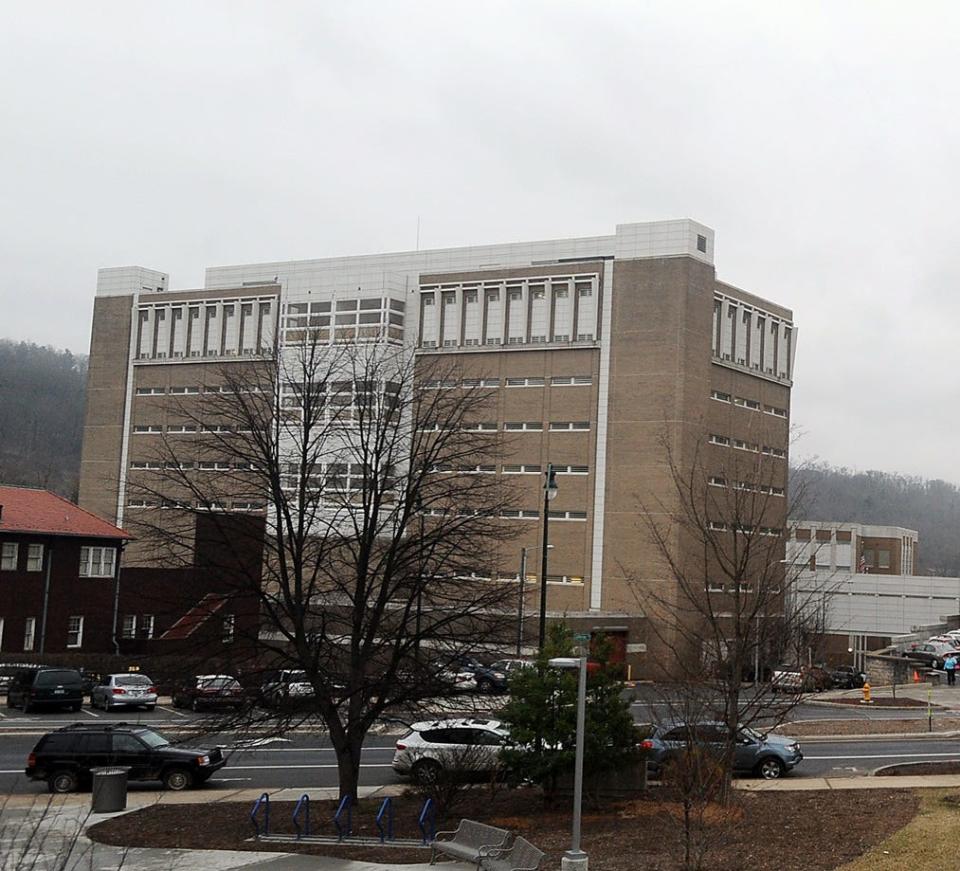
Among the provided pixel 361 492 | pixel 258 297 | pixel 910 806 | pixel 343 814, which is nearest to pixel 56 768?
pixel 343 814

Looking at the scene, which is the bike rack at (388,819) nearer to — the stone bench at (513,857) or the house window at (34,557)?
the stone bench at (513,857)

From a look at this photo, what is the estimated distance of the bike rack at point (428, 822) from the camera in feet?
70.2

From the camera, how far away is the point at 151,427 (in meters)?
94.4

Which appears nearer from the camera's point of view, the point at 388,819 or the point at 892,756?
the point at 388,819

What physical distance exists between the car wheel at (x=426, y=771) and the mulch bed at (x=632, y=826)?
2.47 ft

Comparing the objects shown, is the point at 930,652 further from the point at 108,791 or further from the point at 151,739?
the point at 108,791

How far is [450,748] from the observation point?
25.6 metres

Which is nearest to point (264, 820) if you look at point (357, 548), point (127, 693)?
point (357, 548)

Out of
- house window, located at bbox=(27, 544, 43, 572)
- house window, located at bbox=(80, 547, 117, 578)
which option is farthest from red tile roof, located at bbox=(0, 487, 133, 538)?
house window, located at bbox=(80, 547, 117, 578)

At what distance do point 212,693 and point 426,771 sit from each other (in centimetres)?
534

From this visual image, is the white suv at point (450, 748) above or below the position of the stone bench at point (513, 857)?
above

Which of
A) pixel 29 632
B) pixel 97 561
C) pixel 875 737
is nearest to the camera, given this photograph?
pixel 875 737

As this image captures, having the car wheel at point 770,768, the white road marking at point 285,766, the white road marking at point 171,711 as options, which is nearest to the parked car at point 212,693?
the white road marking at point 171,711

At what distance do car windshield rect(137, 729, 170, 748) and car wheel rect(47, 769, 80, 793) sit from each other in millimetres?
1756
